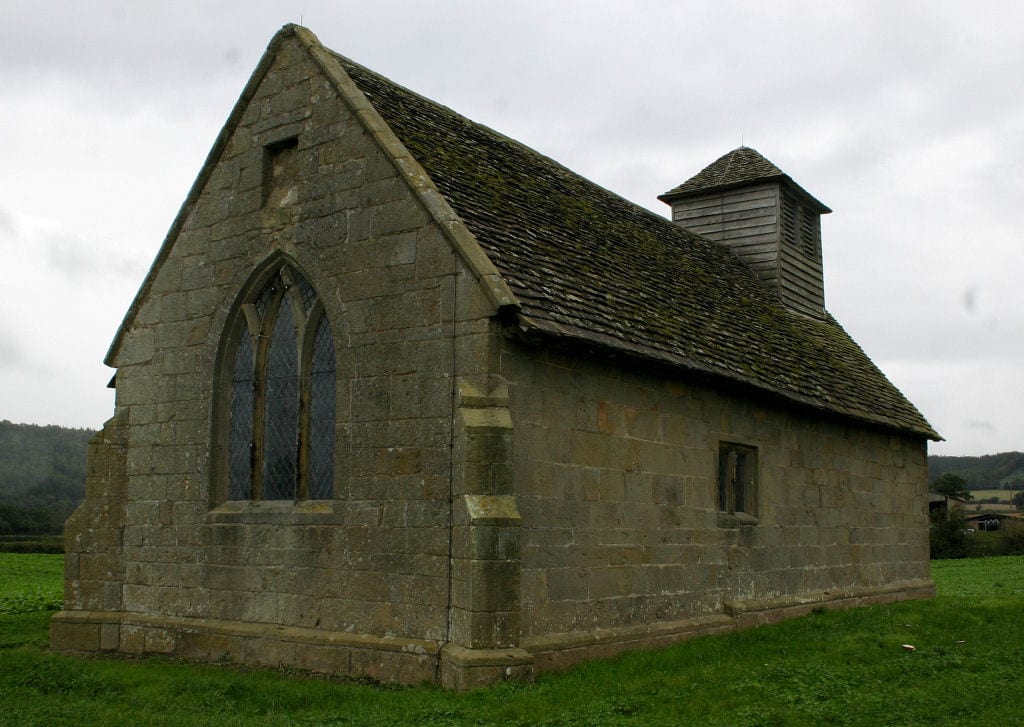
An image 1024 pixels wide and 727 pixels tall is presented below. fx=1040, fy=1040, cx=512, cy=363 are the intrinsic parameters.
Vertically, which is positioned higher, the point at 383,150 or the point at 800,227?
the point at 800,227

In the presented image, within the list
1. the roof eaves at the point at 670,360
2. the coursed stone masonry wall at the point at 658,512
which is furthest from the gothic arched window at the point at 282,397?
the roof eaves at the point at 670,360

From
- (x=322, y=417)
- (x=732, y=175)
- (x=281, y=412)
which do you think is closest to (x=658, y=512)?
(x=322, y=417)

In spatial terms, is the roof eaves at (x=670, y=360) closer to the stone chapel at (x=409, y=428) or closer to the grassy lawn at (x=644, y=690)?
the stone chapel at (x=409, y=428)

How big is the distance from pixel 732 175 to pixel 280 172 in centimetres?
1320

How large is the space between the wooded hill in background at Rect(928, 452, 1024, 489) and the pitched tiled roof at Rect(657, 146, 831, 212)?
83.2 meters

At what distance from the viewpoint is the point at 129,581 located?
1245 cm

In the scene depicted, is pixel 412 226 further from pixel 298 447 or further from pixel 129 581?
pixel 129 581

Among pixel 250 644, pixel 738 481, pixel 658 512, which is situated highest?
pixel 738 481

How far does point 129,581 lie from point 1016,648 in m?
10.3

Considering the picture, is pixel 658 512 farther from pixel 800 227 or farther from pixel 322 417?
pixel 800 227

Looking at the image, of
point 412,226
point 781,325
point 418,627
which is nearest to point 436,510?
point 418,627

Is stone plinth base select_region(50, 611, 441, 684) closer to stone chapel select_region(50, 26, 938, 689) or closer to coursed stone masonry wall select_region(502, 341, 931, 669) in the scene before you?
stone chapel select_region(50, 26, 938, 689)

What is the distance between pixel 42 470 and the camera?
66.8 m

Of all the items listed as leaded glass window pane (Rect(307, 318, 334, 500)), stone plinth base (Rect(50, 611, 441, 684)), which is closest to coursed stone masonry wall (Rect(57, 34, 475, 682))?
stone plinth base (Rect(50, 611, 441, 684))
